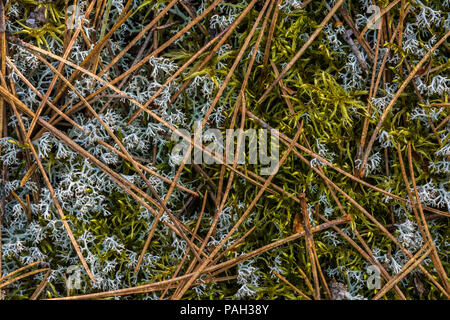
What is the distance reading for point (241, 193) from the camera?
2.00m

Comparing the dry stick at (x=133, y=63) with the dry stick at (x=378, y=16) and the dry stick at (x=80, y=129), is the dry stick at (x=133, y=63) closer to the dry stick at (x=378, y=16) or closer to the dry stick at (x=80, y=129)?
the dry stick at (x=80, y=129)

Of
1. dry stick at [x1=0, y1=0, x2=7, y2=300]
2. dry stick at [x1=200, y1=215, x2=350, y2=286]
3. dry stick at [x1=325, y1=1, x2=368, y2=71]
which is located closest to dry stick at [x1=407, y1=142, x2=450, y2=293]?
dry stick at [x1=200, y1=215, x2=350, y2=286]

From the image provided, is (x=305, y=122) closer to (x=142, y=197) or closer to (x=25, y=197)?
(x=142, y=197)

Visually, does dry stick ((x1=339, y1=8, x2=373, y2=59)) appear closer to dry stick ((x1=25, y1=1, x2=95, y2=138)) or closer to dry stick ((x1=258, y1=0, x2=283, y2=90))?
dry stick ((x1=258, y1=0, x2=283, y2=90))

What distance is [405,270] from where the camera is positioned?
1.91 m

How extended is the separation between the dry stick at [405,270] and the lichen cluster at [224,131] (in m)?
0.01

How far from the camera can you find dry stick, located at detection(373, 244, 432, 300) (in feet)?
6.18

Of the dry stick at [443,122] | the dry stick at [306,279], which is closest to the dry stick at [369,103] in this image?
the dry stick at [443,122]

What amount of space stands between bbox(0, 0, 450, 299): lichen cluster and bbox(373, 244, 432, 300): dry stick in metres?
0.01

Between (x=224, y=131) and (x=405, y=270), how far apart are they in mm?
1096

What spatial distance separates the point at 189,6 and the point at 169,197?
3.17 ft
